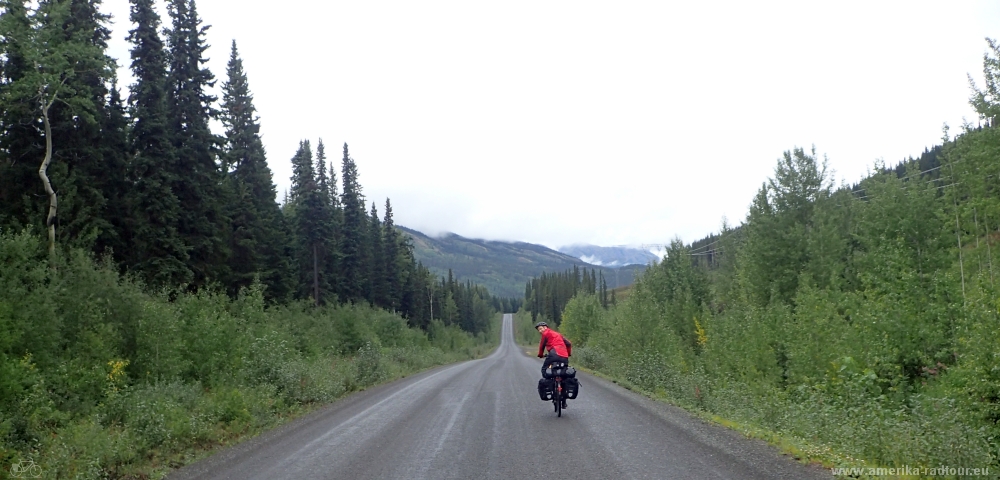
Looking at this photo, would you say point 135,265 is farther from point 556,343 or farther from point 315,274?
point 315,274

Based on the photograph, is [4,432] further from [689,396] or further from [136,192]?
[136,192]

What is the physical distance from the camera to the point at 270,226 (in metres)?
40.2

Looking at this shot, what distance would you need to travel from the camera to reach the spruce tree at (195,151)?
2742 centimetres

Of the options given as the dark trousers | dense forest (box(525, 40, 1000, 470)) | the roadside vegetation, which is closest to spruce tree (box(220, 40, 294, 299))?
the roadside vegetation

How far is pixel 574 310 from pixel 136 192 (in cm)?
6051

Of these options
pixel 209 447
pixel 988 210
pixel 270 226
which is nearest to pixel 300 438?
pixel 209 447

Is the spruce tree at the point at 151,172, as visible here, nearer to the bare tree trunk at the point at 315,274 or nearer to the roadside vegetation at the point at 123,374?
the roadside vegetation at the point at 123,374

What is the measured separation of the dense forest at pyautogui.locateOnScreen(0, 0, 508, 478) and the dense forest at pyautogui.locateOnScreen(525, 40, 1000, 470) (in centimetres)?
1092

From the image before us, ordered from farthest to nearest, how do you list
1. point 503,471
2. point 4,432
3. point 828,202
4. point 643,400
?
point 828,202
point 643,400
point 4,432
point 503,471

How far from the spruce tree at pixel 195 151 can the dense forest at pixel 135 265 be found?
0.09 meters

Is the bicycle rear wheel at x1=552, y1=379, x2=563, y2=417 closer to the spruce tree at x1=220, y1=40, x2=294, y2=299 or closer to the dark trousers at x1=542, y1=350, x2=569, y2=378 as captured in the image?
the dark trousers at x1=542, y1=350, x2=569, y2=378

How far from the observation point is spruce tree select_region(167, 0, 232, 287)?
1080 inches

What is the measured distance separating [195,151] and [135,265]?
604 centimetres

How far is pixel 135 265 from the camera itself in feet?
80.1
